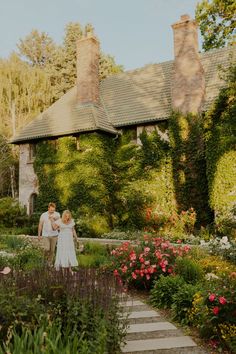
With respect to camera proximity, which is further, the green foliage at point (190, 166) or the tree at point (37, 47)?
the tree at point (37, 47)

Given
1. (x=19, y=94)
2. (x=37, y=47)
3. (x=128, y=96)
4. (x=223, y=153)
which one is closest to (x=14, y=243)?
(x=223, y=153)

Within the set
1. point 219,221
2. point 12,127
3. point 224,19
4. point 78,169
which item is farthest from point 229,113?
point 12,127

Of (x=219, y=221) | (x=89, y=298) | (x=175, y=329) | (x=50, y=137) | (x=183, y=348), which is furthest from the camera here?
(x=50, y=137)

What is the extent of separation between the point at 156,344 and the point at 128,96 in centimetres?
1800

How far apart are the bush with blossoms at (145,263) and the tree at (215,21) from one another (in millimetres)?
20168

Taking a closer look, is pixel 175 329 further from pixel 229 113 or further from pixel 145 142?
pixel 145 142

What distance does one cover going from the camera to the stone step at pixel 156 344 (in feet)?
16.0

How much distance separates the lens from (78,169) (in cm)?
1892

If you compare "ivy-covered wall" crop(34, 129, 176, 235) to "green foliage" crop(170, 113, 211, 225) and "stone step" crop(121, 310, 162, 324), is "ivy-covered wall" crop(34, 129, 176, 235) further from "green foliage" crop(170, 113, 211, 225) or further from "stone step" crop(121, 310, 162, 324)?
"stone step" crop(121, 310, 162, 324)

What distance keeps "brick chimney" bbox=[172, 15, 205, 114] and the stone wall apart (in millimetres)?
8948

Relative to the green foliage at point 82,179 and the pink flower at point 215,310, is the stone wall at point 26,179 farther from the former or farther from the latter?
the pink flower at point 215,310

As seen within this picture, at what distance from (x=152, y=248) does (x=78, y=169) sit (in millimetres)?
11338

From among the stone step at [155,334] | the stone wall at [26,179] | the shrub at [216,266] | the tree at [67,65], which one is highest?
the tree at [67,65]

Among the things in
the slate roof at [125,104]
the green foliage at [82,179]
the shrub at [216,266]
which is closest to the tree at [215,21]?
the slate roof at [125,104]
